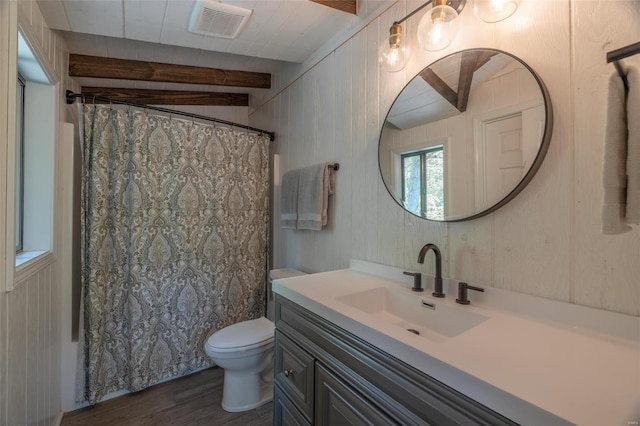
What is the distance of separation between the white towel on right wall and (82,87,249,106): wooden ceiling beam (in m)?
3.05

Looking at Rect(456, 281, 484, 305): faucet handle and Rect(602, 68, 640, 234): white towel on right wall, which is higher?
Rect(602, 68, 640, 234): white towel on right wall

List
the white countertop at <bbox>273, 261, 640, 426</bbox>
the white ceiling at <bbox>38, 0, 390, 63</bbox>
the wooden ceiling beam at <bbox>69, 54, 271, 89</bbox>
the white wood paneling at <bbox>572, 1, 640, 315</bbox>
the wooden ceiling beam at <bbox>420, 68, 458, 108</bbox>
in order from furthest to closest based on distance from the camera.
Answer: the wooden ceiling beam at <bbox>69, 54, 271, 89</bbox> < the white ceiling at <bbox>38, 0, 390, 63</bbox> < the wooden ceiling beam at <bbox>420, 68, 458, 108</bbox> < the white wood paneling at <bbox>572, 1, 640, 315</bbox> < the white countertop at <bbox>273, 261, 640, 426</bbox>

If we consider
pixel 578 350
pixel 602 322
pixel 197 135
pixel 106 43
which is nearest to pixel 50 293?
pixel 197 135

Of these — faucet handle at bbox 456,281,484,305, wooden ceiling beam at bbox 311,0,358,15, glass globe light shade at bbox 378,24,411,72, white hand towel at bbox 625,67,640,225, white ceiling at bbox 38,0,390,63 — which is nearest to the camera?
white hand towel at bbox 625,67,640,225

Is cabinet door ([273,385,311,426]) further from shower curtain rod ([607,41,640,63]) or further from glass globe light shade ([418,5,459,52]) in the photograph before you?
glass globe light shade ([418,5,459,52])

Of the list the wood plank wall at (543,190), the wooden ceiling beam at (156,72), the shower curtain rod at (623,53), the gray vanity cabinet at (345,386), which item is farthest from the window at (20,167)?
the shower curtain rod at (623,53)

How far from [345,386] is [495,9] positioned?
1.36 m

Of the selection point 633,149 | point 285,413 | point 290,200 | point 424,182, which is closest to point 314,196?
point 290,200

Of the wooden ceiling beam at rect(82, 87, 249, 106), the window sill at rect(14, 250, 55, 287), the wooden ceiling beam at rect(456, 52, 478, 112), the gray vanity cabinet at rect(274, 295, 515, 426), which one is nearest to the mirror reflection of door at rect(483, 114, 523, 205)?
the wooden ceiling beam at rect(456, 52, 478, 112)

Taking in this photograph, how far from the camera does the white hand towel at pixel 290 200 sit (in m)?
2.07

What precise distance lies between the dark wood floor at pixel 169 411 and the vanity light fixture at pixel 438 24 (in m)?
2.15

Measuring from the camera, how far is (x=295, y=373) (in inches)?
45.3

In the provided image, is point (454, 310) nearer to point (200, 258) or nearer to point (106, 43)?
point (200, 258)

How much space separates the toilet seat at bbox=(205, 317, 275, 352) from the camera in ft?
5.73
